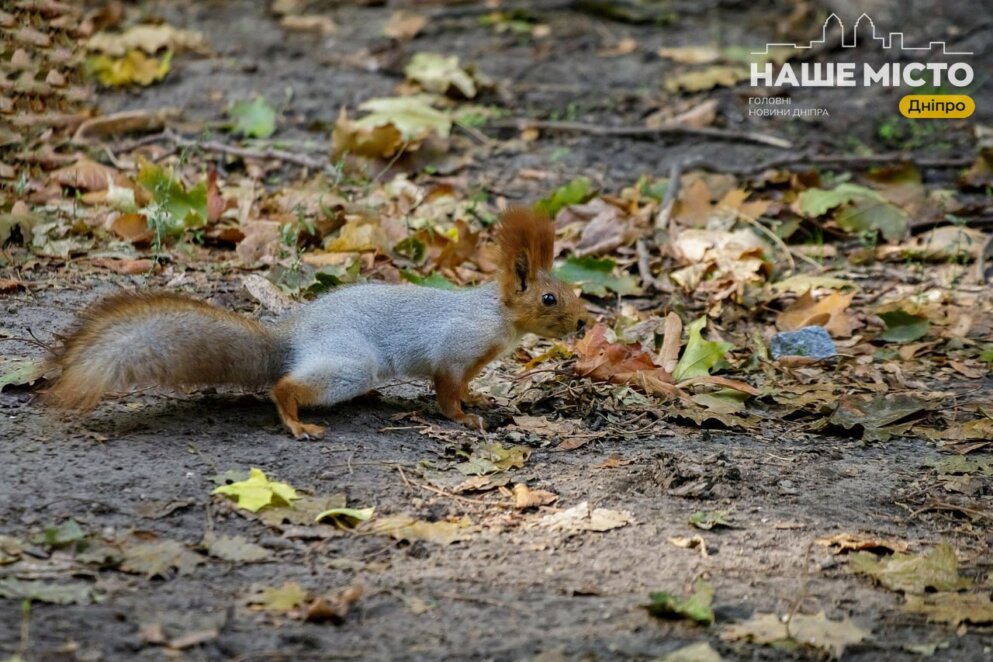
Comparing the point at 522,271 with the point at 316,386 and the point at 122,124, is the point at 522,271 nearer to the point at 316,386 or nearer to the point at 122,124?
the point at 316,386

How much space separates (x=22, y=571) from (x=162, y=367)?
80 centimetres

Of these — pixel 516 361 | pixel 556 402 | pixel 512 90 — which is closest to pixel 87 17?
pixel 512 90

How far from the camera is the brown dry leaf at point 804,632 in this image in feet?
8.07

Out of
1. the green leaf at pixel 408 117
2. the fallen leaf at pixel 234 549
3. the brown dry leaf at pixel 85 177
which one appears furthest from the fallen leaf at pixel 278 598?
the green leaf at pixel 408 117

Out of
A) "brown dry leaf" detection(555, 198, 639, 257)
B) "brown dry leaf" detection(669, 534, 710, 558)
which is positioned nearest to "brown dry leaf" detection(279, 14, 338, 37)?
"brown dry leaf" detection(555, 198, 639, 257)

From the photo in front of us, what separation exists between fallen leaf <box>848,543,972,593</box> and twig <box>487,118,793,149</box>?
4.20 metres

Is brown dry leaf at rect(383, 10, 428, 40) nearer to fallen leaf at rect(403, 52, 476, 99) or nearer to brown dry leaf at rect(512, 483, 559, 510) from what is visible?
fallen leaf at rect(403, 52, 476, 99)

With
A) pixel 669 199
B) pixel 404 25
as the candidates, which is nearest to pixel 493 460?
pixel 669 199

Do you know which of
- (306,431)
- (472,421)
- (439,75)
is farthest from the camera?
(439,75)

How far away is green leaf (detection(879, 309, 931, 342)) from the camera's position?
4887 mm

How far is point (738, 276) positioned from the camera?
17.5 ft

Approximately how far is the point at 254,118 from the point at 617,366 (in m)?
3.42

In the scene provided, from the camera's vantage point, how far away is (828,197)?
19.6ft

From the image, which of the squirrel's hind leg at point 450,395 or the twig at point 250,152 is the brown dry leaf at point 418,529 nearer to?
the squirrel's hind leg at point 450,395
